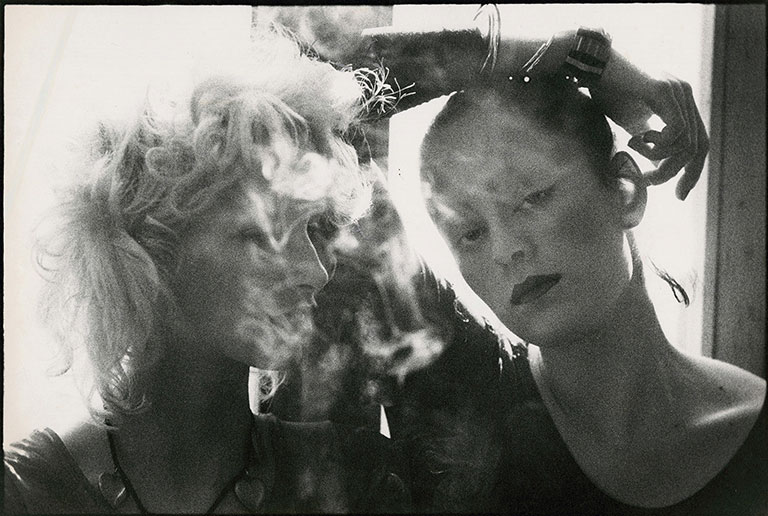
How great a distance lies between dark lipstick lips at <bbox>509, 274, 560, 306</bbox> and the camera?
60.7 inches

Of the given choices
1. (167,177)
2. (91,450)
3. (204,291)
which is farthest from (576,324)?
(91,450)

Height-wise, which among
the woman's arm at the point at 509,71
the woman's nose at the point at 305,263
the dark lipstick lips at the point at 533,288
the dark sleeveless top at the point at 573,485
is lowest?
the dark sleeveless top at the point at 573,485

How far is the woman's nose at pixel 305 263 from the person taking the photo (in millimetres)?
1538

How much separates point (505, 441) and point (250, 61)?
0.92 metres

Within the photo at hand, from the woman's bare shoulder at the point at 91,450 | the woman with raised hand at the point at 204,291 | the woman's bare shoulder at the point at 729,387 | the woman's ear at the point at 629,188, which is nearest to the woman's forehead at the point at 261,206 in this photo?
the woman with raised hand at the point at 204,291

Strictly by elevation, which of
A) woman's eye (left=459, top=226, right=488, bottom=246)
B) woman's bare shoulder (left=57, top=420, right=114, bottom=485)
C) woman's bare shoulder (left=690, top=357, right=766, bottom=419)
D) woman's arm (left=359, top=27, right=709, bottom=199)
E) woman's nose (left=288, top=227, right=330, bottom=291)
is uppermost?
woman's arm (left=359, top=27, right=709, bottom=199)

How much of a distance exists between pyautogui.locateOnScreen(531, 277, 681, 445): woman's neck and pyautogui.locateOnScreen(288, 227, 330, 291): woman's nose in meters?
0.46

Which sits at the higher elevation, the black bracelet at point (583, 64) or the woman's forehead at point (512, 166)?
the black bracelet at point (583, 64)

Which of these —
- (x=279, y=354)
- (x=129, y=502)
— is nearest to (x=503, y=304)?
(x=279, y=354)

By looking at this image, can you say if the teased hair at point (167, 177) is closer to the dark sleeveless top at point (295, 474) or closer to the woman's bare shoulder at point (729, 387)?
the dark sleeveless top at point (295, 474)

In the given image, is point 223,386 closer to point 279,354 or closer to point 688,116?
point 279,354

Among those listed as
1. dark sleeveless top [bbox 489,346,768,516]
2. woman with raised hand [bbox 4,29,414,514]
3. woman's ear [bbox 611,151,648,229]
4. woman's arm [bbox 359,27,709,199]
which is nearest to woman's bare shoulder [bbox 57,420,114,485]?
woman with raised hand [bbox 4,29,414,514]

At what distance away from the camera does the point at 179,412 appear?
5.10 ft

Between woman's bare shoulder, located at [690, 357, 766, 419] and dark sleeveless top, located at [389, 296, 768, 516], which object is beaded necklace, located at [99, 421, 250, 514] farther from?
woman's bare shoulder, located at [690, 357, 766, 419]
